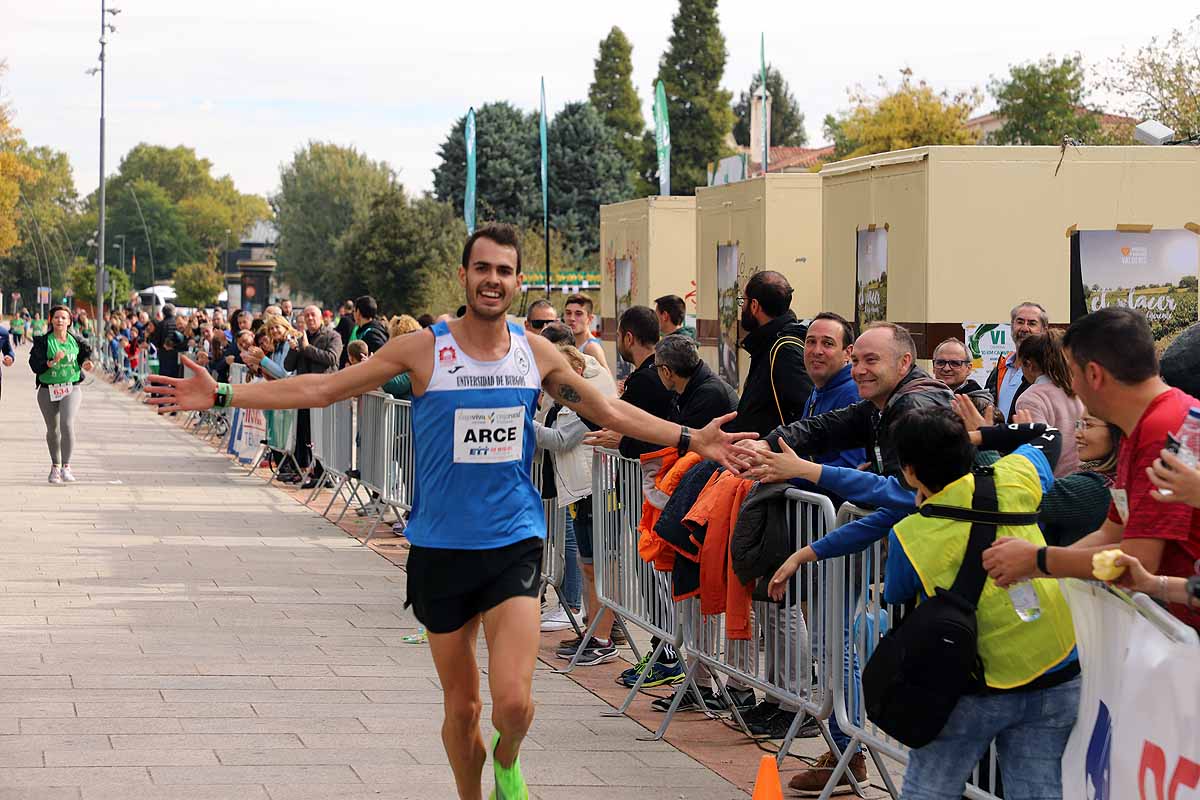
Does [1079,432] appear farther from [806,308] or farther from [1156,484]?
[806,308]

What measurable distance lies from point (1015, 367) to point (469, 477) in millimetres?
5576

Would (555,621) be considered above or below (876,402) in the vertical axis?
below

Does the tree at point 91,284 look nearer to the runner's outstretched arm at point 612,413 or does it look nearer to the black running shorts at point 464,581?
the runner's outstretched arm at point 612,413

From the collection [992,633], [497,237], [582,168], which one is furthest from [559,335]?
[582,168]

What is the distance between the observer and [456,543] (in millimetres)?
5230

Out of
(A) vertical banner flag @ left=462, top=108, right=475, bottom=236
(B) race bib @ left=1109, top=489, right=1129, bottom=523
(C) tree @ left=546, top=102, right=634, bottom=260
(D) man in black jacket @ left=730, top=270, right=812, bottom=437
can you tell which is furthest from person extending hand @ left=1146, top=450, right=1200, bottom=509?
(C) tree @ left=546, top=102, right=634, bottom=260

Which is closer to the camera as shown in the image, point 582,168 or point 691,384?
point 691,384

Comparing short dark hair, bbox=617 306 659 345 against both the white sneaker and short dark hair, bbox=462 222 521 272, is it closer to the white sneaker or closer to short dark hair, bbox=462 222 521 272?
the white sneaker

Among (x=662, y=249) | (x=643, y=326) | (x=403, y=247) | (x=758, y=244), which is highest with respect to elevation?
(x=403, y=247)

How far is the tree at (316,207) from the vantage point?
95.0 meters

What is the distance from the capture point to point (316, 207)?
9681 centimetres

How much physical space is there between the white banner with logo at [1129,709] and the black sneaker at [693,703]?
3537 mm

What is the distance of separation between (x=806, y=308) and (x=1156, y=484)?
13373mm

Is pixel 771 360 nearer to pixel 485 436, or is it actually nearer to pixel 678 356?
pixel 678 356
